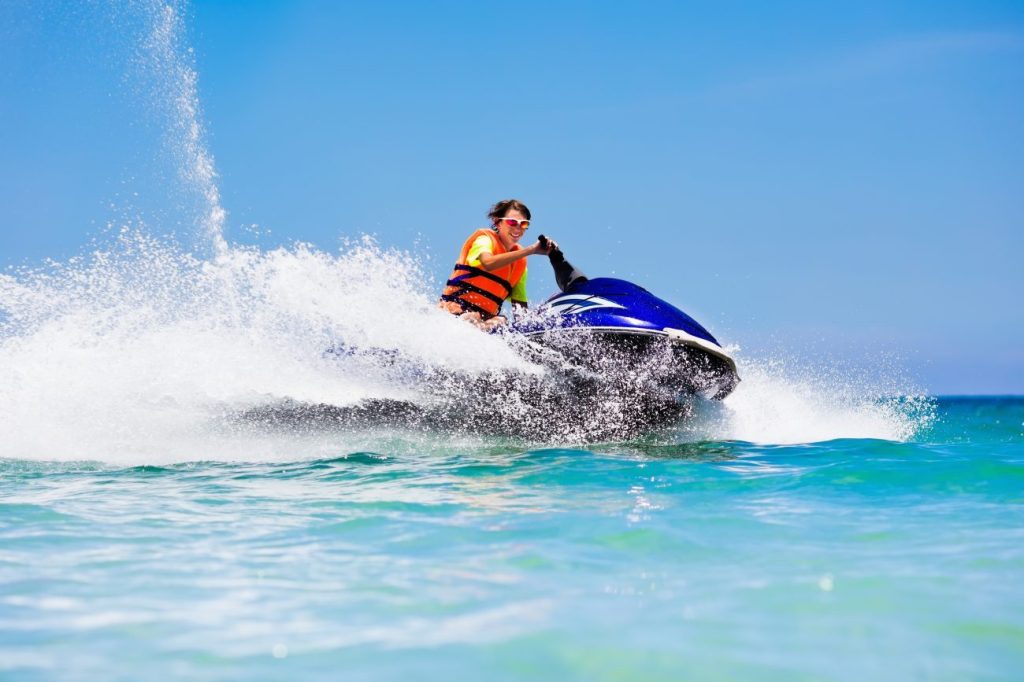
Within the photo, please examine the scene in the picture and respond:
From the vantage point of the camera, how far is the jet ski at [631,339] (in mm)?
6324

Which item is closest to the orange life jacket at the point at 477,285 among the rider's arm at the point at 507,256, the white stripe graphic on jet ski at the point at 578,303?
the rider's arm at the point at 507,256

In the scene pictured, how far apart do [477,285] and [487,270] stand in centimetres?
18

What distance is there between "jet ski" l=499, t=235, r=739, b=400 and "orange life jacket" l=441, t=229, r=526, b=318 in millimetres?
620

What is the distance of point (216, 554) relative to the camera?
309 cm

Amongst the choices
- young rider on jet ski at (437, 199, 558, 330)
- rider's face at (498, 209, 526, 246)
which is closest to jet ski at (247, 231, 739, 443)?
young rider on jet ski at (437, 199, 558, 330)

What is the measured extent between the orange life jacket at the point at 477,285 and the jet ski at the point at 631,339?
62 cm

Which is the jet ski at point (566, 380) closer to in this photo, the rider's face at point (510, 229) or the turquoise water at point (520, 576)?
the rider's face at point (510, 229)

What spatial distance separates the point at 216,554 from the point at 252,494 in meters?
1.34

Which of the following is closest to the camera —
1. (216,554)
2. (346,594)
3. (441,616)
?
(441,616)

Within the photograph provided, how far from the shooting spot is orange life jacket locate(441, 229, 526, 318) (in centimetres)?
737

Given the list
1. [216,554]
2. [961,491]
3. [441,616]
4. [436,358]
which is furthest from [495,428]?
[441,616]

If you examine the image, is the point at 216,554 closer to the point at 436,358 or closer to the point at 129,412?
the point at 436,358

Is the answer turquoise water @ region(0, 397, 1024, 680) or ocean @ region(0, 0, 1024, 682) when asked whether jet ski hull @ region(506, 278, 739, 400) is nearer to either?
ocean @ region(0, 0, 1024, 682)

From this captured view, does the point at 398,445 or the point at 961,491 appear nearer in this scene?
the point at 961,491
